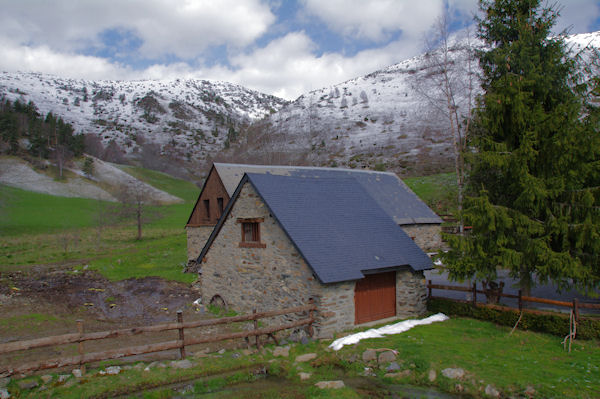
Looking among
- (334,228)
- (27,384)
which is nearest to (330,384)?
(27,384)

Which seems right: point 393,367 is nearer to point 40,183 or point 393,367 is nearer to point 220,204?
point 220,204

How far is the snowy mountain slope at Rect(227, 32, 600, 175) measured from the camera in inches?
736

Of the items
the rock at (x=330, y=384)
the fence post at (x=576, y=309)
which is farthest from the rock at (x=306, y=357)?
the fence post at (x=576, y=309)

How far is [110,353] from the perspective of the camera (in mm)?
10102

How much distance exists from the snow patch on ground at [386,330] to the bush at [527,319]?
0.52 meters

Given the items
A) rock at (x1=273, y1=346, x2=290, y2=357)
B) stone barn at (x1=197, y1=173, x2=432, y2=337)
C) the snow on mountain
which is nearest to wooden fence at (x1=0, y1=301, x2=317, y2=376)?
rock at (x1=273, y1=346, x2=290, y2=357)

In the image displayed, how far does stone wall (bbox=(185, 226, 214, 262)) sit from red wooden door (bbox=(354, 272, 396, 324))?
1685cm

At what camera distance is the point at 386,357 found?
10.9 meters

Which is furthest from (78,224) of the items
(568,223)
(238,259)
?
(568,223)

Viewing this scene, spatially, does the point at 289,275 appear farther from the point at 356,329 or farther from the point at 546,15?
the point at 546,15

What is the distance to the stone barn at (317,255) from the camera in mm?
14062

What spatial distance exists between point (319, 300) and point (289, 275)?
1.87 meters

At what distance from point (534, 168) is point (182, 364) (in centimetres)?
1305

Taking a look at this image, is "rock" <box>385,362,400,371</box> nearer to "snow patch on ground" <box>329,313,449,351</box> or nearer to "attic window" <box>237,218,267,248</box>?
"snow patch on ground" <box>329,313,449,351</box>
